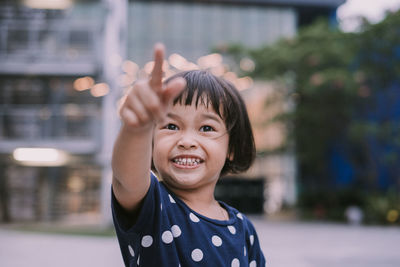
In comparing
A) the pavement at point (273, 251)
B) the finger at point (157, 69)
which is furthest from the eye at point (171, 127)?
the pavement at point (273, 251)

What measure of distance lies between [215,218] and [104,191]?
41.2 feet

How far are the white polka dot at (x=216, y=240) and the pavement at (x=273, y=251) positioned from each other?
18.0 ft

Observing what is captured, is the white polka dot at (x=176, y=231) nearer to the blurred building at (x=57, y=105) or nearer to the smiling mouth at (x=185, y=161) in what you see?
the smiling mouth at (x=185, y=161)

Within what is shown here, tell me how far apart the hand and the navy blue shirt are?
0.27 m

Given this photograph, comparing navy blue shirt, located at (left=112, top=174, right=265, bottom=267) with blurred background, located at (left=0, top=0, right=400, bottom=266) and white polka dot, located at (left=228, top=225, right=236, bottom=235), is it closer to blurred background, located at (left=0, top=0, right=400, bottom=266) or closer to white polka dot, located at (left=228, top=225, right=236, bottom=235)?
white polka dot, located at (left=228, top=225, right=236, bottom=235)

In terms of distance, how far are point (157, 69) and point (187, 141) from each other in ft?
1.35

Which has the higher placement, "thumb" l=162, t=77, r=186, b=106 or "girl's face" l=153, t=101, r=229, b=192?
"thumb" l=162, t=77, r=186, b=106

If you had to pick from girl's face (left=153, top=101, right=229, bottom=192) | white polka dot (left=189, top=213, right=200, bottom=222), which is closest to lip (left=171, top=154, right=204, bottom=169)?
girl's face (left=153, top=101, right=229, bottom=192)

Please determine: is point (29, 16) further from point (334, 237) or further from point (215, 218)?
point (215, 218)

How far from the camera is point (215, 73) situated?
1211cm

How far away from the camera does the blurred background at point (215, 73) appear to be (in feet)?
43.1

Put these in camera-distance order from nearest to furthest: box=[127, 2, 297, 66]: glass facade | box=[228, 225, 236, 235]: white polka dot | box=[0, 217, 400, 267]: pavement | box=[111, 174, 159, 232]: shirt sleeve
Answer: box=[111, 174, 159, 232]: shirt sleeve, box=[228, 225, 236, 235]: white polka dot, box=[0, 217, 400, 267]: pavement, box=[127, 2, 297, 66]: glass facade

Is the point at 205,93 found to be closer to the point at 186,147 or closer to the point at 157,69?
the point at 186,147

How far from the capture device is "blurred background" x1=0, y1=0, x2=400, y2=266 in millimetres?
13148
